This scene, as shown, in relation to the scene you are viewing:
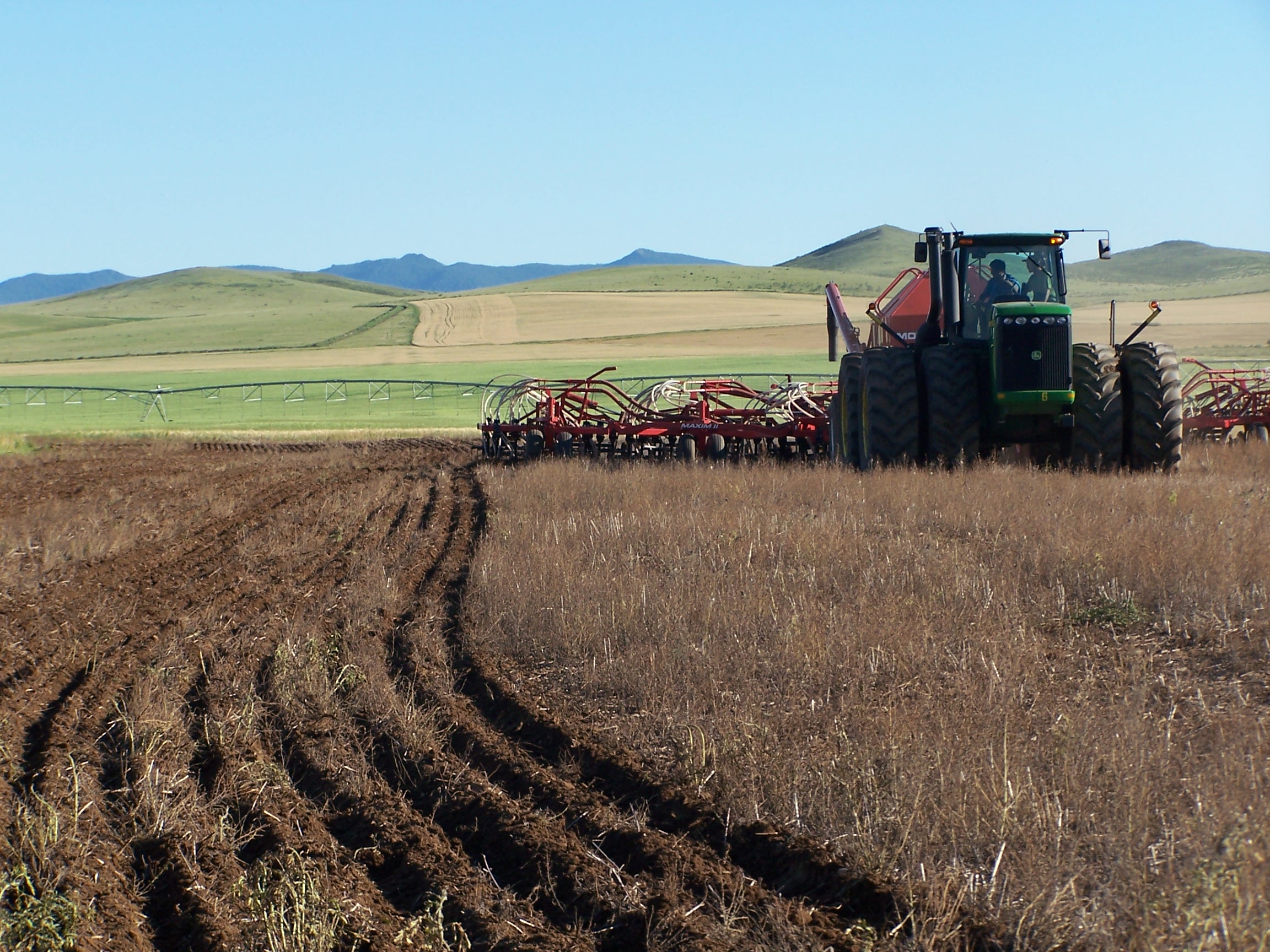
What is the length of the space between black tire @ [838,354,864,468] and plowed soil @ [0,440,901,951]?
599 centimetres

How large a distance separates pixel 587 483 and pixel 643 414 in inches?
186

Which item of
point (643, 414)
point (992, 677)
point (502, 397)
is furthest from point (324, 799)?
point (502, 397)

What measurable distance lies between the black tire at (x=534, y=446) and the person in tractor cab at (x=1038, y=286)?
839 cm

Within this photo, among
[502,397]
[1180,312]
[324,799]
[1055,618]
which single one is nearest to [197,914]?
[324,799]

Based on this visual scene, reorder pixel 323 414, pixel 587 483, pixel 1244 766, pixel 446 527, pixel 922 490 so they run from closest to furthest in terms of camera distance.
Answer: pixel 1244 766 → pixel 922 490 → pixel 446 527 → pixel 587 483 → pixel 323 414

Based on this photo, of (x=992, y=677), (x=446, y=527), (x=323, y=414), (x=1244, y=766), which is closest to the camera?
(x=1244, y=766)

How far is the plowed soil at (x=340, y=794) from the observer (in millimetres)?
3367

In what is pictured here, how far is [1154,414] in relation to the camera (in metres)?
11.6

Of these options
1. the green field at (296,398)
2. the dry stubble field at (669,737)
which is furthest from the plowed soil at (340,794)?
the green field at (296,398)

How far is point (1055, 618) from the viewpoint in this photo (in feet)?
19.7

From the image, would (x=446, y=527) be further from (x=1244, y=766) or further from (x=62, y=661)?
(x=1244, y=766)

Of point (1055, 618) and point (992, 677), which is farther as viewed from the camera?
point (1055, 618)

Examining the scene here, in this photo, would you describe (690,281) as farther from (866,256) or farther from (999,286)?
(999,286)

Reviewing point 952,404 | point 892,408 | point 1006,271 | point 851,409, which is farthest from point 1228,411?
point 892,408
